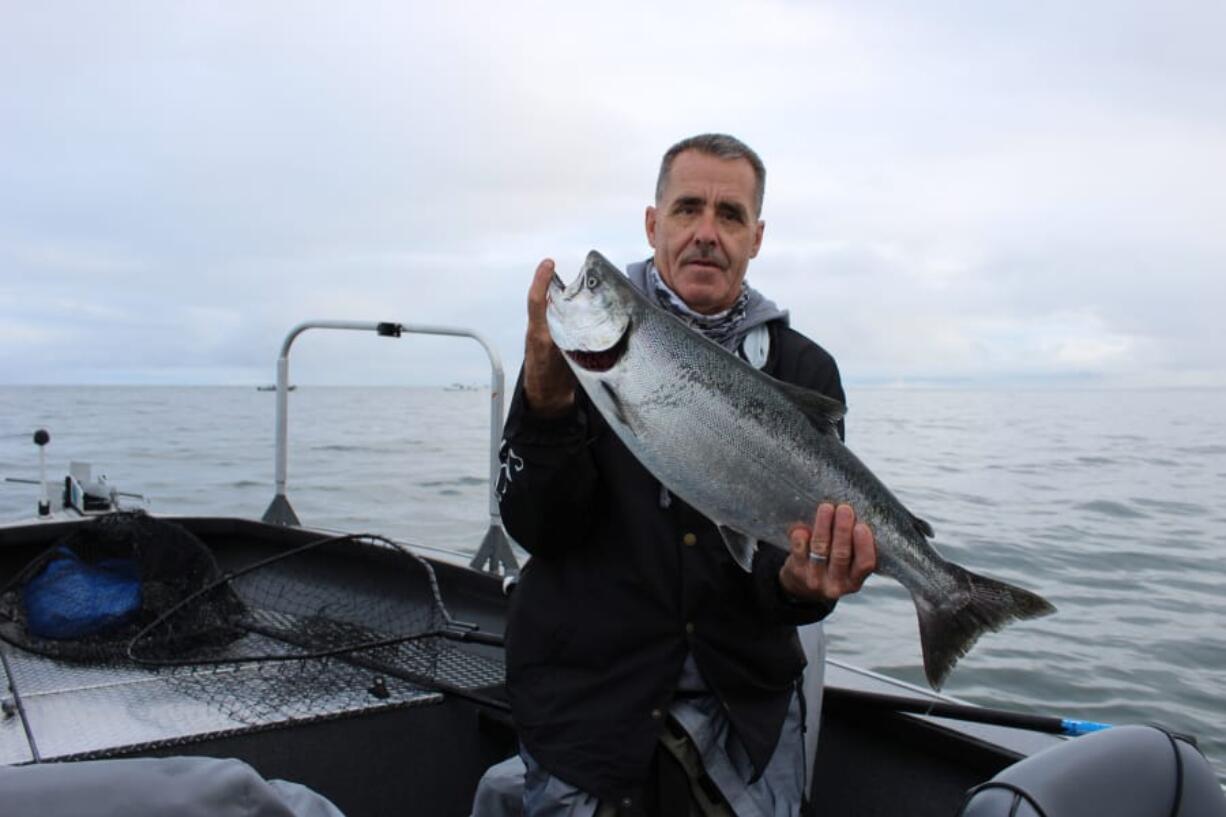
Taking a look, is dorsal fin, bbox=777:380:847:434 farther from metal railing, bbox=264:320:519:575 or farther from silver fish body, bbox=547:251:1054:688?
metal railing, bbox=264:320:519:575

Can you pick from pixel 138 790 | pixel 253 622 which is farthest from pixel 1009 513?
pixel 138 790

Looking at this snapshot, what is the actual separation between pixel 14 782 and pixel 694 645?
1.86 metres

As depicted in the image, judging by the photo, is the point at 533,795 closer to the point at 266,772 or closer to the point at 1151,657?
the point at 266,772

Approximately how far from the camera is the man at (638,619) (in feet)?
9.02

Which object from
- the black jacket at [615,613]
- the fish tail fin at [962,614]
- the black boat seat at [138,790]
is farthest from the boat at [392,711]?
the black boat seat at [138,790]

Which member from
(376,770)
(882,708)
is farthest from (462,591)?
(882,708)

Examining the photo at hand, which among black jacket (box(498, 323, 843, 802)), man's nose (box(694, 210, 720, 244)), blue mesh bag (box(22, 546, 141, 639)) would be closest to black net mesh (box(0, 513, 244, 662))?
blue mesh bag (box(22, 546, 141, 639))

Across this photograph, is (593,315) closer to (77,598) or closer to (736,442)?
(736,442)

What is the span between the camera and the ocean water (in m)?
8.75

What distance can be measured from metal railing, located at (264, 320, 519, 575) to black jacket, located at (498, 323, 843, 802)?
2.18 m

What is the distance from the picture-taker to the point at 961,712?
3828 millimetres

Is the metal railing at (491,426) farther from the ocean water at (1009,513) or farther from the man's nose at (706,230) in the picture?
the ocean water at (1009,513)

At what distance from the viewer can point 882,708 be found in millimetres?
4023

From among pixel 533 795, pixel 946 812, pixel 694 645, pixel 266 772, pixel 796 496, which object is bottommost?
pixel 266 772
